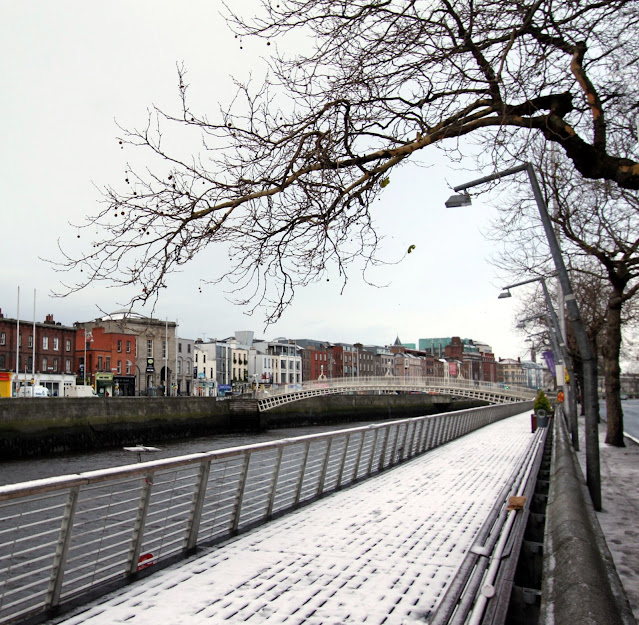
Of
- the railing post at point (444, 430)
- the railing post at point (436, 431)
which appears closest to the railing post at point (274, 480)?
the railing post at point (436, 431)

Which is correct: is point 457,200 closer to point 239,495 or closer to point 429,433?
point 239,495

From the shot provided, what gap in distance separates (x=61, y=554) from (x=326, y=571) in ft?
7.31

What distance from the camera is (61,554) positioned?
505cm

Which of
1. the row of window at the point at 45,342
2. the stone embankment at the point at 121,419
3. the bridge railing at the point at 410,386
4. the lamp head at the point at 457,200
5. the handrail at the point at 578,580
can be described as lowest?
the stone embankment at the point at 121,419

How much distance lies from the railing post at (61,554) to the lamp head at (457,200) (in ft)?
23.5

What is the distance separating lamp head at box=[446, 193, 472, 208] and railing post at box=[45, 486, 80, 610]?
7.17 metres

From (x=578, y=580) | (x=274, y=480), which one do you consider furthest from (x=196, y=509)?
(x=578, y=580)

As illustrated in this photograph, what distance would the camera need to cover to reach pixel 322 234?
7.08m

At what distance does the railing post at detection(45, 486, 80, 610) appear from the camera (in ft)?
16.3

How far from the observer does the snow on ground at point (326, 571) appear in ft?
15.9

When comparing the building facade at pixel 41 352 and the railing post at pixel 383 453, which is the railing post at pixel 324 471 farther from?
the building facade at pixel 41 352

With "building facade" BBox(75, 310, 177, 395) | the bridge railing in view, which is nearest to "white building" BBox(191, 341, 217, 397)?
"building facade" BBox(75, 310, 177, 395)

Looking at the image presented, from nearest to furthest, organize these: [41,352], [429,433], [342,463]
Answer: [342,463]
[429,433]
[41,352]

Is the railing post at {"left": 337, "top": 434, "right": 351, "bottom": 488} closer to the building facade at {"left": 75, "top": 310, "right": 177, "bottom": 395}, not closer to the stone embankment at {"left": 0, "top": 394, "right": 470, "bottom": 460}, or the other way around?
the stone embankment at {"left": 0, "top": 394, "right": 470, "bottom": 460}
